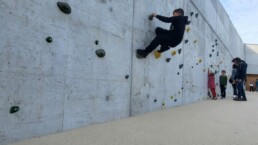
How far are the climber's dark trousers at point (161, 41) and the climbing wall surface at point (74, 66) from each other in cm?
20

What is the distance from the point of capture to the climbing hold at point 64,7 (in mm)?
2806

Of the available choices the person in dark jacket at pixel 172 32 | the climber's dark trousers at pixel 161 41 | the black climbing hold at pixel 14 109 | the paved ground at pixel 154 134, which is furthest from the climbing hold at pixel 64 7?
the person in dark jacket at pixel 172 32

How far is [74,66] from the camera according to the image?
9.94 ft

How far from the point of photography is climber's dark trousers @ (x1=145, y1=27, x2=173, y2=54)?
4.53m

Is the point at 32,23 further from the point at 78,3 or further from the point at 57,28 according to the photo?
the point at 78,3

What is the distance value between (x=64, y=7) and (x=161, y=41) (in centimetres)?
225

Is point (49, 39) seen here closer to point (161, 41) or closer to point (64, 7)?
point (64, 7)

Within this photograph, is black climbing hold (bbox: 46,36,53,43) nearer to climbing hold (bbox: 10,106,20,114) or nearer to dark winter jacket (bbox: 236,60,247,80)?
climbing hold (bbox: 10,106,20,114)

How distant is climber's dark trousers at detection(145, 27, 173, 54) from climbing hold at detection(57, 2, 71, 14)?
190cm

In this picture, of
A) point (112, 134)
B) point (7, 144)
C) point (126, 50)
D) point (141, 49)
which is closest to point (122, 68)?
point (126, 50)

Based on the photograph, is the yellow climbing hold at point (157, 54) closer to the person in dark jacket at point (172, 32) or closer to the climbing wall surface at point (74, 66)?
the climbing wall surface at point (74, 66)

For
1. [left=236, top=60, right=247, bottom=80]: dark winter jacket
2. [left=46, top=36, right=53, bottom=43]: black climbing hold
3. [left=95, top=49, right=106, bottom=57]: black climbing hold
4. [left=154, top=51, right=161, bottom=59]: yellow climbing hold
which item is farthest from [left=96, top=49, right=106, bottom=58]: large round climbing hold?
[left=236, top=60, right=247, bottom=80]: dark winter jacket

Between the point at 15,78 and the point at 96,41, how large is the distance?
4.29 ft

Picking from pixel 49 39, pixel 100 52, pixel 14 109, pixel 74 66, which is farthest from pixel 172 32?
pixel 14 109
